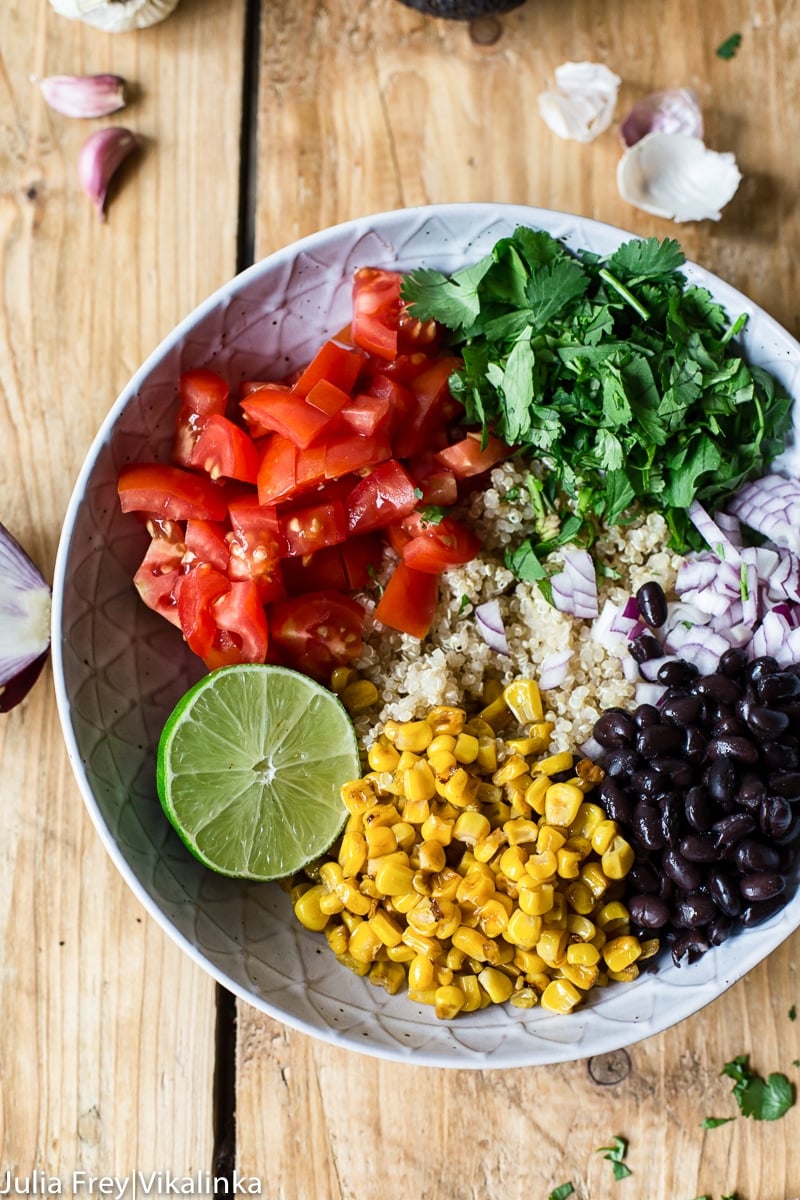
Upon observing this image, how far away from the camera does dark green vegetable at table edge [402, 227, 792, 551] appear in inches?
90.4

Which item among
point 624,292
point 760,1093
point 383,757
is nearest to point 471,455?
point 624,292

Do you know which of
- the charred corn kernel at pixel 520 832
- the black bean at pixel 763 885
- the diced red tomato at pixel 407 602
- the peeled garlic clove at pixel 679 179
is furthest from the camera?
the peeled garlic clove at pixel 679 179

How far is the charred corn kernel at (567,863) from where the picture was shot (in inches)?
86.5

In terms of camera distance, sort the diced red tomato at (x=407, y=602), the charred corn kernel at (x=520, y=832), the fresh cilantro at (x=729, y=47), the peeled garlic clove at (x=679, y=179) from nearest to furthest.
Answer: the charred corn kernel at (x=520, y=832)
the diced red tomato at (x=407, y=602)
the peeled garlic clove at (x=679, y=179)
the fresh cilantro at (x=729, y=47)

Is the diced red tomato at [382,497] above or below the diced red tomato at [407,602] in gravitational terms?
above

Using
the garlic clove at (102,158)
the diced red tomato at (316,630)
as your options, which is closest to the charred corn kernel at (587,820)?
the diced red tomato at (316,630)

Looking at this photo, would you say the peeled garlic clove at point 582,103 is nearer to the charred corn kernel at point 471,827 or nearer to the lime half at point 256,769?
the lime half at point 256,769

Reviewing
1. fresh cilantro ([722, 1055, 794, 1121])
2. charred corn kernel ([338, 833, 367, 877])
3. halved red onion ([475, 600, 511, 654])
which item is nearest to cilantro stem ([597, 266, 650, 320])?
halved red onion ([475, 600, 511, 654])

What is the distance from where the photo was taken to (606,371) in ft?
7.49

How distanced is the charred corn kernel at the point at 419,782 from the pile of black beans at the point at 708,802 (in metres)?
0.38

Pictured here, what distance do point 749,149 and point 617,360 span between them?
0.95 m

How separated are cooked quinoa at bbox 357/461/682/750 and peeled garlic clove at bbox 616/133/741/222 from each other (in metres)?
0.84

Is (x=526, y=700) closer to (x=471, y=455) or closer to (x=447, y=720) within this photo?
(x=447, y=720)

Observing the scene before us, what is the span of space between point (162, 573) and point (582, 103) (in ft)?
5.42
